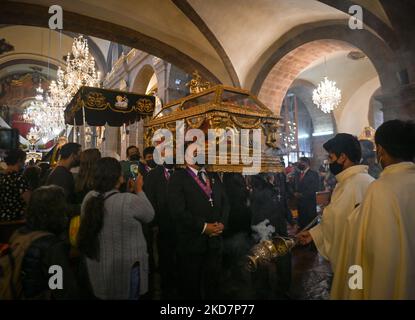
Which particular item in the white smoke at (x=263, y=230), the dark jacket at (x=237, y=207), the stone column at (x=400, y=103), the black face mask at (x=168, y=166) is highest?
the stone column at (x=400, y=103)

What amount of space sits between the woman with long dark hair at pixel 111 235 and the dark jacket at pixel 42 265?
25cm

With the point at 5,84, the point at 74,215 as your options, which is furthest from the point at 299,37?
the point at 5,84

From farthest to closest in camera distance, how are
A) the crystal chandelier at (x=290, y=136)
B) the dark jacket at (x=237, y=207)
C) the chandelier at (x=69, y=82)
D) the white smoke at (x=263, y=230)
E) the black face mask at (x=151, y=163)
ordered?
1. the crystal chandelier at (x=290, y=136)
2. the chandelier at (x=69, y=82)
3. the black face mask at (x=151, y=163)
4. the dark jacket at (x=237, y=207)
5. the white smoke at (x=263, y=230)

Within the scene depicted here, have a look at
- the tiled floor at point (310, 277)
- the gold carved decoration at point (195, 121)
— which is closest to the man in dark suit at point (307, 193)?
the tiled floor at point (310, 277)

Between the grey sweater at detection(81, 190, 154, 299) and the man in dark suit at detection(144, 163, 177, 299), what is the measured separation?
0.96 m

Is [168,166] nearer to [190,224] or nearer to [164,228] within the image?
[164,228]

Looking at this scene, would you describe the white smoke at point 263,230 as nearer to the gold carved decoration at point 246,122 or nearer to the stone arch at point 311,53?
the gold carved decoration at point 246,122

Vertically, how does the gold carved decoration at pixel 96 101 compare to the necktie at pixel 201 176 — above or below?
above

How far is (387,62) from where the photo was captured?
4238 millimetres

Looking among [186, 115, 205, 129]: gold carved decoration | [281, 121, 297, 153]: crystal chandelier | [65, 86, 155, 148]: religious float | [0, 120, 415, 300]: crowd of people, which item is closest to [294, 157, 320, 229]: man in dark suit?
[0, 120, 415, 300]: crowd of people

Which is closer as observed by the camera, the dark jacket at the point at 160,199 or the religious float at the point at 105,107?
the dark jacket at the point at 160,199

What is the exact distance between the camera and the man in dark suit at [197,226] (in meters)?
2.00
